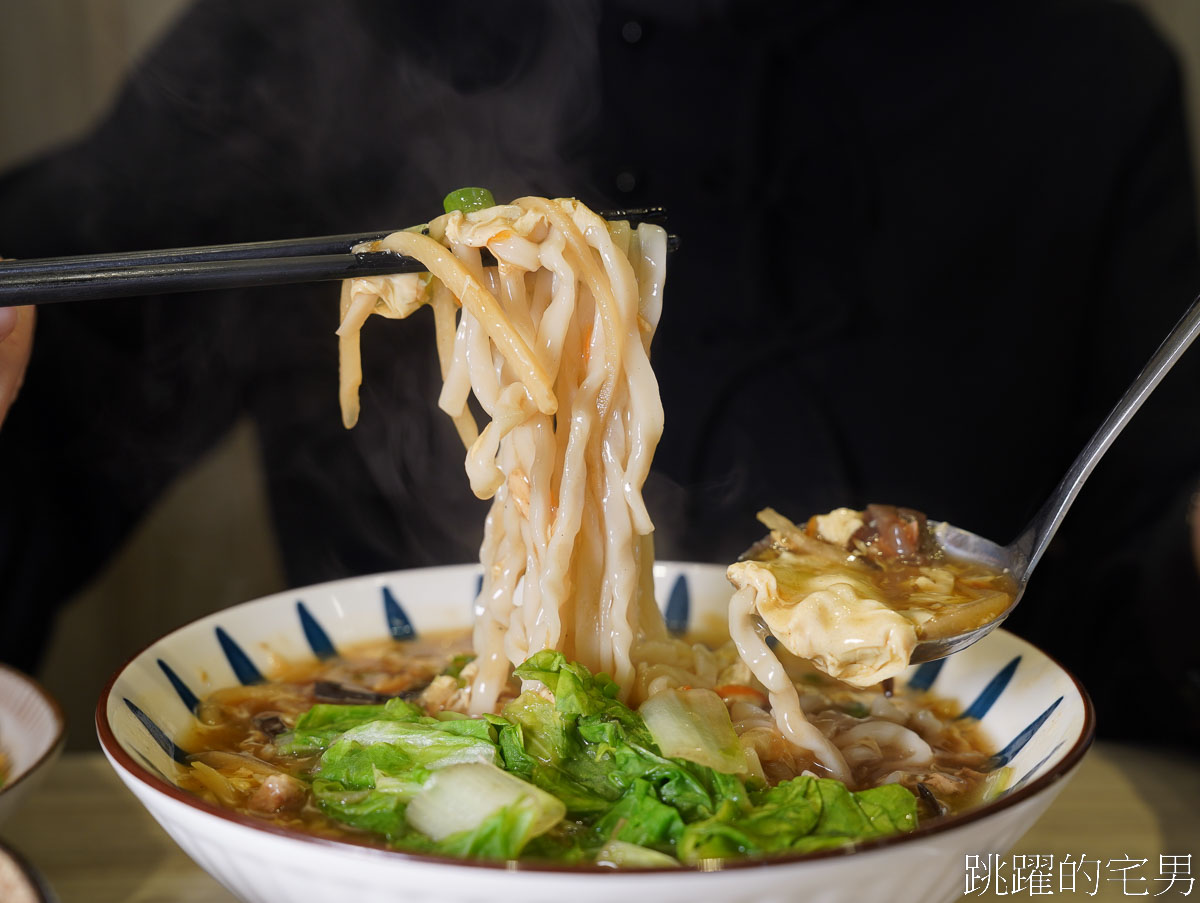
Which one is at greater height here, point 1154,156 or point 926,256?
point 1154,156

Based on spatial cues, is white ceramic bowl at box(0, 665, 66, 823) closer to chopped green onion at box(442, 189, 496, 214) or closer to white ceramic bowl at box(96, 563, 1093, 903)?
white ceramic bowl at box(96, 563, 1093, 903)

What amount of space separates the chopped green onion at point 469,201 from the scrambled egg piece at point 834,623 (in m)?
0.66

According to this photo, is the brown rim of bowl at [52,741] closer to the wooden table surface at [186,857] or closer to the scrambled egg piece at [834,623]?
the wooden table surface at [186,857]

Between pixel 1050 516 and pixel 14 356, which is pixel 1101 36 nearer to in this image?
pixel 1050 516

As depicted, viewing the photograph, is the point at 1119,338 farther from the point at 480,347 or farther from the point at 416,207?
the point at 480,347

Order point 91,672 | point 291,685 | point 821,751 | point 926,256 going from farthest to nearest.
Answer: point 91,672, point 926,256, point 291,685, point 821,751

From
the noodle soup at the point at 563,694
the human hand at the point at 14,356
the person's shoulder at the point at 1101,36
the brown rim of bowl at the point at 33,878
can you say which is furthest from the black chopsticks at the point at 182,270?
the person's shoulder at the point at 1101,36

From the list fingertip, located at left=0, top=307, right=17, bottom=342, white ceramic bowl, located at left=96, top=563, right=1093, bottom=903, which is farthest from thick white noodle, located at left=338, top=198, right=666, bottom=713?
fingertip, located at left=0, top=307, right=17, bottom=342

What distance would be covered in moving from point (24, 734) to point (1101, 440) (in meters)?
1.64

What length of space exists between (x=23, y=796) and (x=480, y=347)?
854 mm

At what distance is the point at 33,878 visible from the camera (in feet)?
3.20

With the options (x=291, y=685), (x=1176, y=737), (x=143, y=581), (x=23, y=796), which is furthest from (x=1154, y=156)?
(x=143, y=581)

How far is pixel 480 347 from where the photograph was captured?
1.50 meters

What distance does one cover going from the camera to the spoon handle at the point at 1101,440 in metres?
1.37
